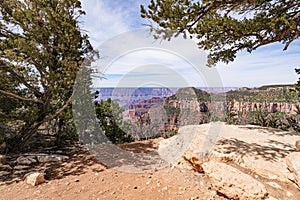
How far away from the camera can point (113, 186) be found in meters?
A: 3.75

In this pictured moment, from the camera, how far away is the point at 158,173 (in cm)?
419

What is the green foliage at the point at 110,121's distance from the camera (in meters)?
7.54

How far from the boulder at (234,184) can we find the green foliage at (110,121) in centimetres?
519

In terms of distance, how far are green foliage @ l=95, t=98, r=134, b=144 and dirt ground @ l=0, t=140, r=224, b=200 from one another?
2967mm

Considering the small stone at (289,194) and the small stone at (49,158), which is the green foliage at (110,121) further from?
the small stone at (289,194)

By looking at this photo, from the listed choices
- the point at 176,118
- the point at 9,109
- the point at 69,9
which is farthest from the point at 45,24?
the point at 176,118

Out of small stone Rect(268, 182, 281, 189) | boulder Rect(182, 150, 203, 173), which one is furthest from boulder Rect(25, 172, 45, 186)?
small stone Rect(268, 182, 281, 189)

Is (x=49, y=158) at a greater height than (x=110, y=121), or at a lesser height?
lesser

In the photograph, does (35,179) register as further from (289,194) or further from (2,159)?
(289,194)

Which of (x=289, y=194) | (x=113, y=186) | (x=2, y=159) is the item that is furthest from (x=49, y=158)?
(x=289, y=194)

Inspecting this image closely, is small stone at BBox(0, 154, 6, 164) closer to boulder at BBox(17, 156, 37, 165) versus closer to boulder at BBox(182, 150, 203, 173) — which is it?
boulder at BBox(17, 156, 37, 165)

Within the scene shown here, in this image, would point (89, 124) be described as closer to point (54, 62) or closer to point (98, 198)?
point (54, 62)

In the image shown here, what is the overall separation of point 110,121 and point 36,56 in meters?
3.74

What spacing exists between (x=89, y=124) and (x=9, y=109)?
2.66 meters
